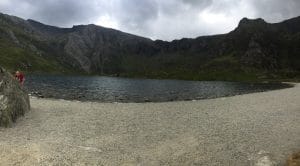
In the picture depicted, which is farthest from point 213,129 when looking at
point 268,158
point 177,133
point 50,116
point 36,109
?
point 36,109

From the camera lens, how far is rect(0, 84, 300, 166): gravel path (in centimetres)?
2466

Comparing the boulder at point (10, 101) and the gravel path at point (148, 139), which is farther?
the boulder at point (10, 101)

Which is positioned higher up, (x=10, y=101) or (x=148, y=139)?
(x=10, y=101)

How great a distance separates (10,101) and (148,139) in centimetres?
1653

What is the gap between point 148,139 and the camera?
101ft

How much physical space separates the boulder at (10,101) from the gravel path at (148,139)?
111cm

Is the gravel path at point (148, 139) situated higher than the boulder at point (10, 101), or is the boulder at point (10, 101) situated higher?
the boulder at point (10, 101)

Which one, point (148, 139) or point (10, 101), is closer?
point (148, 139)

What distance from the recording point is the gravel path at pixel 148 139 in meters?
24.7

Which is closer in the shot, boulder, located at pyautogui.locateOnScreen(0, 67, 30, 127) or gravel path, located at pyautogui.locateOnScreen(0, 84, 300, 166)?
gravel path, located at pyautogui.locateOnScreen(0, 84, 300, 166)

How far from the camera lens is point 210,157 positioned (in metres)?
25.5

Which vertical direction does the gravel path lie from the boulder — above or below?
below

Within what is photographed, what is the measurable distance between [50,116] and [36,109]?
6.58m

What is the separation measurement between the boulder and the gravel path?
1.11 meters
